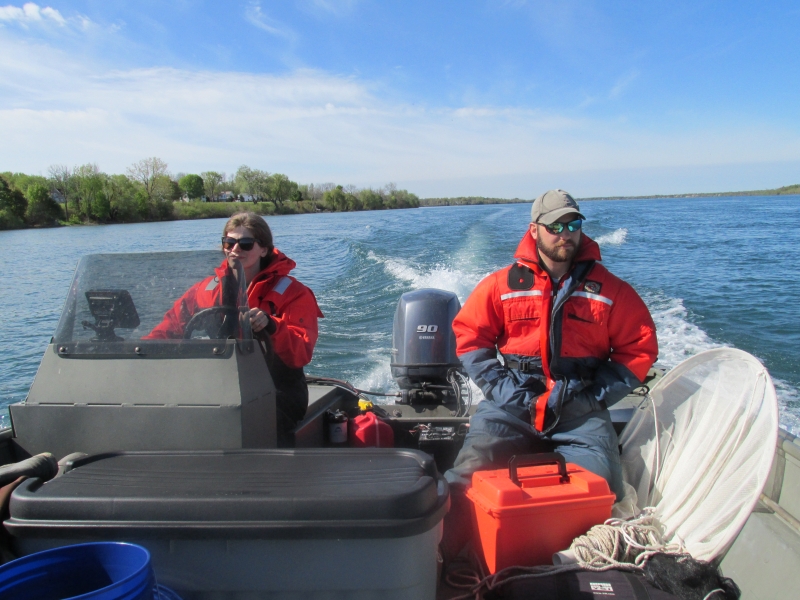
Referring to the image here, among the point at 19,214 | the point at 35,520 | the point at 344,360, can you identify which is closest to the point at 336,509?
the point at 35,520

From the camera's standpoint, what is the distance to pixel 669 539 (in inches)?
79.7

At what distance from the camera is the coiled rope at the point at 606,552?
1.79 metres

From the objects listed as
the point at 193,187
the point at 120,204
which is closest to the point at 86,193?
the point at 120,204

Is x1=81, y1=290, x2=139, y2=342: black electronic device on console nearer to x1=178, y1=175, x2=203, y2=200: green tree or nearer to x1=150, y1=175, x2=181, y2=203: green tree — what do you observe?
x1=150, y1=175, x2=181, y2=203: green tree

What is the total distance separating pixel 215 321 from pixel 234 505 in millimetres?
954

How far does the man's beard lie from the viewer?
2.59 meters

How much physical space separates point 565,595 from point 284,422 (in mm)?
1475

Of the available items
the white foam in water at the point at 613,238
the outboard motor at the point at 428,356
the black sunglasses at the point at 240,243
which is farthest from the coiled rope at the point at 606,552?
the white foam in water at the point at 613,238

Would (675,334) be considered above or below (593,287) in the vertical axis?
below

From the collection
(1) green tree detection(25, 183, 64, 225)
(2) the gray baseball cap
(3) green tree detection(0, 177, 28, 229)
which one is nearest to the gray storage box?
(2) the gray baseball cap

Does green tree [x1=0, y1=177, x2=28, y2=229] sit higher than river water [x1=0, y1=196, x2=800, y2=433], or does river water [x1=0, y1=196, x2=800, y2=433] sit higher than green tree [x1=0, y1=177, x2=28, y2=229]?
green tree [x1=0, y1=177, x2=28, y2=229]

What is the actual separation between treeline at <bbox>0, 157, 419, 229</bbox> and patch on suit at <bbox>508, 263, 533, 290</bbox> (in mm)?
44281

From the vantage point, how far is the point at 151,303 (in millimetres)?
2207

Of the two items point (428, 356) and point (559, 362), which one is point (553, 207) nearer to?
point (559, 362)
